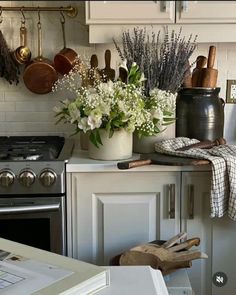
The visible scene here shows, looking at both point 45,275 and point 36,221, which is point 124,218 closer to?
point 36,221

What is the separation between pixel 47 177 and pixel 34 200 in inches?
4.6

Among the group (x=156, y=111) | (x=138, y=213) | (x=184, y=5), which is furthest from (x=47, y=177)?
(x=184, y=5)

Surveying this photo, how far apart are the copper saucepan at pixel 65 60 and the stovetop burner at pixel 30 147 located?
1.13 ft

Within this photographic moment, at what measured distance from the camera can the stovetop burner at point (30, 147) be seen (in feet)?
6.42

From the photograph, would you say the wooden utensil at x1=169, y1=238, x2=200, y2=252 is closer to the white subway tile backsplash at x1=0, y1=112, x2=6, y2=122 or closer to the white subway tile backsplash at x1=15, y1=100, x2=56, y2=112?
the white subway tile backsplash at x1=15, y1=100, x2=56, y2=112

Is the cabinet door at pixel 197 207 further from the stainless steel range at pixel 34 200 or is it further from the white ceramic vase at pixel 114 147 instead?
the stainless steel range at pixel 34 200

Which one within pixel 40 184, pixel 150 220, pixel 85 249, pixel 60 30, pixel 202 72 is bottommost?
pixel 85 249

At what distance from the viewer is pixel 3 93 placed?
2457mm

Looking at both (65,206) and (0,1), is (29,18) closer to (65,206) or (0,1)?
(0,1)

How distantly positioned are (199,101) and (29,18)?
38.2 inches

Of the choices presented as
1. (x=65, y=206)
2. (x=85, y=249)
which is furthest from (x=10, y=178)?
(x=85, y=249)

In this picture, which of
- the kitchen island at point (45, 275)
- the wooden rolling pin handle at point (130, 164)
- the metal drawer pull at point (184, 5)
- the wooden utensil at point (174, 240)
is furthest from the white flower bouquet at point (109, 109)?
the metal drawer pull at point (184, 5)

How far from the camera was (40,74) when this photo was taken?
2389 millimetres

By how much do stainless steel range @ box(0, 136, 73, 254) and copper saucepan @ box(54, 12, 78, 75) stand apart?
588 millimetres
